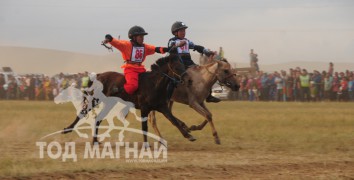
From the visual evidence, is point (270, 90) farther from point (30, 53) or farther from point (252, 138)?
point (30, 53)

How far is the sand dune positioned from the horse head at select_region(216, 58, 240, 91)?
3509 inches

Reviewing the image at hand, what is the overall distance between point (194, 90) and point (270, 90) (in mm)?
22412

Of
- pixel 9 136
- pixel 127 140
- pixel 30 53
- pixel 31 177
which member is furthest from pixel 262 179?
pixel 30 53

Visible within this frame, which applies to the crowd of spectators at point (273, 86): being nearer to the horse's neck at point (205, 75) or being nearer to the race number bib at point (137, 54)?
the horse's neck at point (205, 75)

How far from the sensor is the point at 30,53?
440 ft

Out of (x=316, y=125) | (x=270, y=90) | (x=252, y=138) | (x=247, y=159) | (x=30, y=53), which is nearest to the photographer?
(x=247, y=159)

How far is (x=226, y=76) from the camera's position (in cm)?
1462

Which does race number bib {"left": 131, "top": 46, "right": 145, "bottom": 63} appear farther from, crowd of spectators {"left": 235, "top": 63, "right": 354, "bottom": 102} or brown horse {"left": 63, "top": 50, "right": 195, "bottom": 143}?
crowd of spectators {"left": 235, "top": 63, "right": 354, "bottom": 102}

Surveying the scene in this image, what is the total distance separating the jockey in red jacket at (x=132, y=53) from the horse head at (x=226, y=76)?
1.85 metres

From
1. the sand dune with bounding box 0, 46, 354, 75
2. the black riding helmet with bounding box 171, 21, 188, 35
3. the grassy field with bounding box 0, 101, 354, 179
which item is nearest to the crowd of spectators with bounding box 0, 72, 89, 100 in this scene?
the grassy field with bounding box 0, 101, 354, 179

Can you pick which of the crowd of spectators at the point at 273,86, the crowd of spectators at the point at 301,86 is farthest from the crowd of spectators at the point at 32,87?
the crowd of spectators at the point at 301,86

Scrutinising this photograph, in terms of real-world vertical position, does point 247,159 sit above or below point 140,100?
below

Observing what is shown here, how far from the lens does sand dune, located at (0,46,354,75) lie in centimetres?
11169

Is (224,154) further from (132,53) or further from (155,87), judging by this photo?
(132,53)
